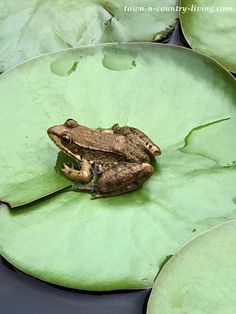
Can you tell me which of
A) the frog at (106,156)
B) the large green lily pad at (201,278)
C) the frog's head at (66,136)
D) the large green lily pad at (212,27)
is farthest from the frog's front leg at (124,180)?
the large green lily pad at (212,27)

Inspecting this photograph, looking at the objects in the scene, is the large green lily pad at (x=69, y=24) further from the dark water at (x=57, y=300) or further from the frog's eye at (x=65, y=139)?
the dark water at (x=57, y=300)

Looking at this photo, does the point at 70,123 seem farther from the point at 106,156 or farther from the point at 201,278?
the point at 201,278

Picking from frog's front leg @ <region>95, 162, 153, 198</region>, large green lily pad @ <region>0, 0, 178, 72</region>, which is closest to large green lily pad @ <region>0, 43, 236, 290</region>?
frog's front leg @ <region>95, 162, 153, 198</region>

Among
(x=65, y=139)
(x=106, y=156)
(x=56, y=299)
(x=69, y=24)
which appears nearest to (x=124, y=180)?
(x=106, y=156)

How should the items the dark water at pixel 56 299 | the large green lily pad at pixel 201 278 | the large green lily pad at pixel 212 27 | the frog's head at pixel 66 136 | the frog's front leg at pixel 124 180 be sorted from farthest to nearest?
the large green lily pad at pixel 212 27 → the frog's head at pixel 66 136 → the frog's front leg at pixel 124 180 → the dark water at pixel 56 299 → the large green lily pad at pixel 201 278

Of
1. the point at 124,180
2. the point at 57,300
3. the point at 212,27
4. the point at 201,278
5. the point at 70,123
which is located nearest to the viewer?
the point at 201,278

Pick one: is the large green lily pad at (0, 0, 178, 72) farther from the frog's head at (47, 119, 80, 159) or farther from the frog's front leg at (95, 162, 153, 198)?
the frog's front leg at (95, 162, 153, 198)
